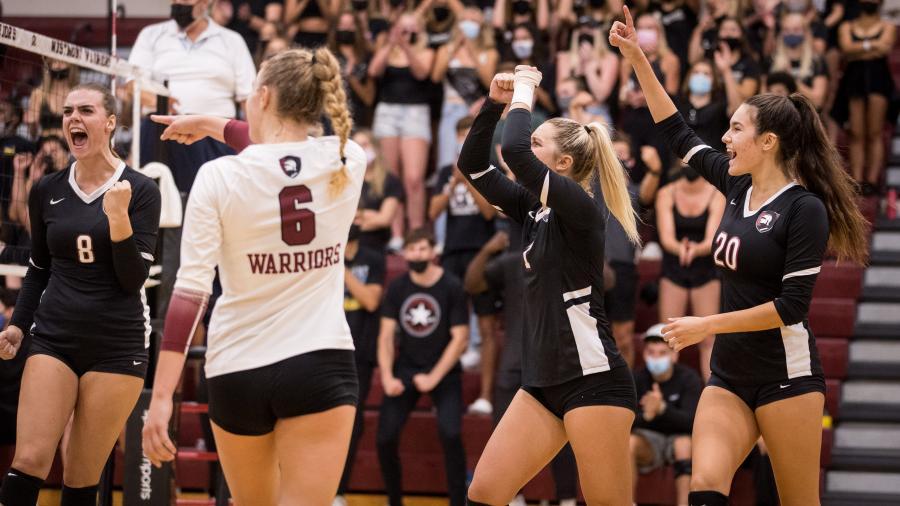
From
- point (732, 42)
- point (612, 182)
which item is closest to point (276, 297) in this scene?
point (612, 182)

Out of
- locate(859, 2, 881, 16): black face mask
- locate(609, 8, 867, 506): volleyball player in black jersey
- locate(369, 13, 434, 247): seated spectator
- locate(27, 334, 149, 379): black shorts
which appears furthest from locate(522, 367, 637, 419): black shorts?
locate(859, 2, 881, 16): black face mask

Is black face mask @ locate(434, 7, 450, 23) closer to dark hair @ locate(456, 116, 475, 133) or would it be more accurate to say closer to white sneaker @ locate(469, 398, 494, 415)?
dark hair @ locate(456, 116, 475, 133)

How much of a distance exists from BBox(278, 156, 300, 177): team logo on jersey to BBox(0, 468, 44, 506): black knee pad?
2.13 metres

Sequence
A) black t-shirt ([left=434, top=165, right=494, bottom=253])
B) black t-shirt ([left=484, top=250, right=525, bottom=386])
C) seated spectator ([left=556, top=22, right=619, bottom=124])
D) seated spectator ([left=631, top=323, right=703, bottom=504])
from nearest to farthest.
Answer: black t-shirt ([left=484, top=250, right=525, bottom=386]), seated spectator ([left=631, top=323, right=703, bottom=504]), black t-shirt ([left=434, top=165, right=494, bottom=253]), seated spectator ([left=556, top=22, right=619, bottom=124])

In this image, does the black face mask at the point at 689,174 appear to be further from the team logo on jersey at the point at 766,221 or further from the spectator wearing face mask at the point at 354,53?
the team logo on jersey at the point at 766,221

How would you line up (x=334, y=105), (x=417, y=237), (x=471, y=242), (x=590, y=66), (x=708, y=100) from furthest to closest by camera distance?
(x=590, y=66)
(x=708, y=100)
(x=471, y=242)
(x=417, y=237)
(x=334, y=105)

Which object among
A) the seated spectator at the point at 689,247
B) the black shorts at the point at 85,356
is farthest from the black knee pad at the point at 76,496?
the seated spectator at the point at 689,247

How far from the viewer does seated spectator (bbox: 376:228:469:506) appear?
27.8ft

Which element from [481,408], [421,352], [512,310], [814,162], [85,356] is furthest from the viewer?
[481,408]

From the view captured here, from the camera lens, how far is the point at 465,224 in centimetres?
945

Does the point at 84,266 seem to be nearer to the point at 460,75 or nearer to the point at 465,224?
the point at 465,224

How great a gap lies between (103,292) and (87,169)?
0.60m

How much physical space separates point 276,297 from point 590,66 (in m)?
7.41

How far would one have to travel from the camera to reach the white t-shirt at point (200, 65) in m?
7.86
